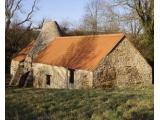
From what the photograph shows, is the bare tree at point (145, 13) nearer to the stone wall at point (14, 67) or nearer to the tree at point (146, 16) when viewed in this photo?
the tree at point (146, 16)

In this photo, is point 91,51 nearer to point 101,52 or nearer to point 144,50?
point 101,52

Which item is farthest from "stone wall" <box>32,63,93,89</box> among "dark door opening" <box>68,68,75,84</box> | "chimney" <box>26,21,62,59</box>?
"chimney" <box>26,21,62,59</box>

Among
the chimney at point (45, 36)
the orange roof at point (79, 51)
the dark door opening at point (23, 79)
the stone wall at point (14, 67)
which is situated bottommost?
the dark door opening at point (23, 79)

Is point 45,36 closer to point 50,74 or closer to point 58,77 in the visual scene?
point 50,74

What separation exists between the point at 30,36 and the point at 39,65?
34.3ft

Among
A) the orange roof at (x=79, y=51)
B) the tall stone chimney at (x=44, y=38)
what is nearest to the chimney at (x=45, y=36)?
the tall stone chimney at (x=44, y=38)

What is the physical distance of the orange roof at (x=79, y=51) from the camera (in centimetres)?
1972

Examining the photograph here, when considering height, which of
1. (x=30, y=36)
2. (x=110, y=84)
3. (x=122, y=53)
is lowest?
(x=110, y=84)

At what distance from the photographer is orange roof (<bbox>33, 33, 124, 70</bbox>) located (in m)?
19.7

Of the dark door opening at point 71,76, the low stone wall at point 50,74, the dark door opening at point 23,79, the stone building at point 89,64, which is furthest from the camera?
the dark door opening at point 23,79

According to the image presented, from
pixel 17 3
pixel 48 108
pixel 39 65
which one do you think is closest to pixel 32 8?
pixel 17 3

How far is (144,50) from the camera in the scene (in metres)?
24.3

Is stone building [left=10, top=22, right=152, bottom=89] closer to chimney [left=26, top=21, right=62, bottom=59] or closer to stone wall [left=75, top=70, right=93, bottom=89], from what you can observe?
stone wall [left=75, top=70, right=93, bottom=89]

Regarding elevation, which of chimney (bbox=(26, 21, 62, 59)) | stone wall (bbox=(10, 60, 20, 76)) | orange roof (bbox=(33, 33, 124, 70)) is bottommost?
stone wall (bbox=(10, 60, 20, 76))
